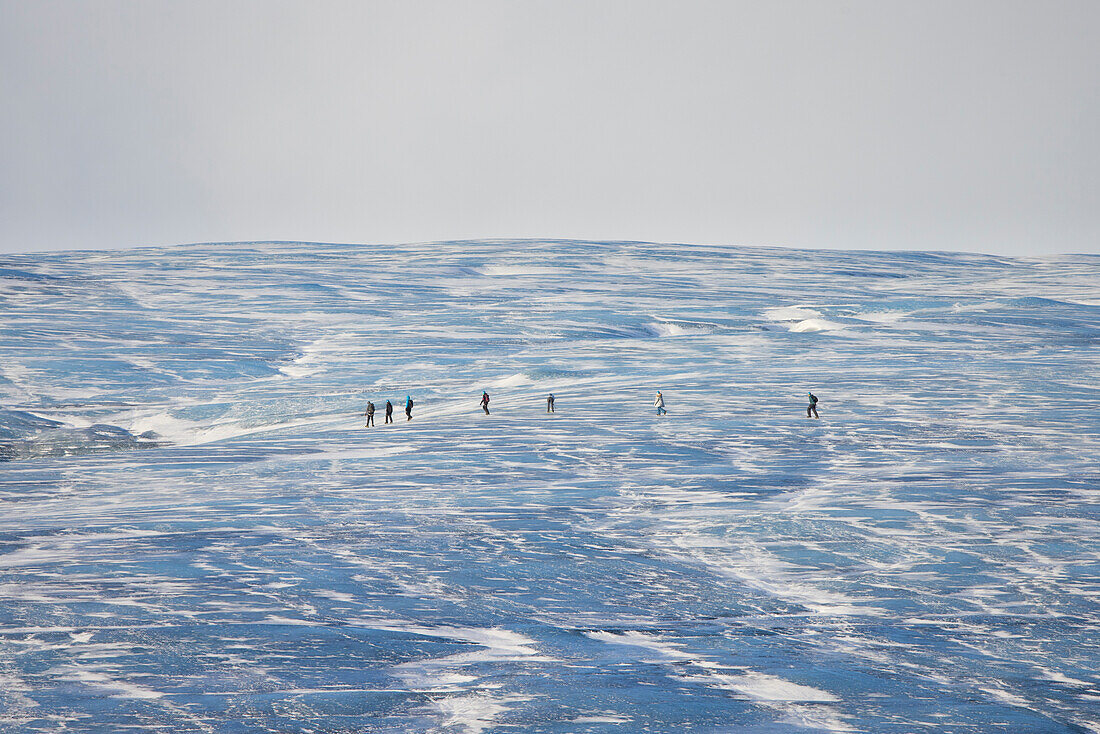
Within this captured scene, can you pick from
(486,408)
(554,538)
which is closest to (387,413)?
(486,408)

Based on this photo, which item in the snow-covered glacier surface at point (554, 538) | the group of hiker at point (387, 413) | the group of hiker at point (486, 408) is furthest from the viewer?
the group of hiker at point (387, 413)

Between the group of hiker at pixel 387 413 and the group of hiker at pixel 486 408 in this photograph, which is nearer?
the group of hiker at pixel 486 408

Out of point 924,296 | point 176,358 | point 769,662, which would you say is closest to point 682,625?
point 769,662

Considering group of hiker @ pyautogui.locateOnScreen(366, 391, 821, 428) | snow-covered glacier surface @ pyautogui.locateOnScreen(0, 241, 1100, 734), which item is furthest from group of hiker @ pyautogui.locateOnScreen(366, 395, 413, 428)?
snow-covered glacier surface @ pyautogui.locateOnScreen(0, 241, 1100, 734)

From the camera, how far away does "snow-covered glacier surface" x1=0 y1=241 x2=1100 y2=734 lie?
391 inches

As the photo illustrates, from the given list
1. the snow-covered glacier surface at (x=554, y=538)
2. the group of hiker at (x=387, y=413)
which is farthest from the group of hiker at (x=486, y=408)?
the snow-covered glacier surface at (x=554, y=538)

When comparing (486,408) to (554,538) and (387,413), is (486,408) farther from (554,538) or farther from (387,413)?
(554,538)

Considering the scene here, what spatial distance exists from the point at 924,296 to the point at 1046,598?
55256 mm

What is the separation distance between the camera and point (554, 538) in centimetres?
1628

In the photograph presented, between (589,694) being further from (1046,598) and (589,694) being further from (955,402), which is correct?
(955,402)

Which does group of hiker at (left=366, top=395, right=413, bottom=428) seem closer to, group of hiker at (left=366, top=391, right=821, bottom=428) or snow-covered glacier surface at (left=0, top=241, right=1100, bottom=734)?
group of hiker at (left=366, top=391, right=821, bottom=428)

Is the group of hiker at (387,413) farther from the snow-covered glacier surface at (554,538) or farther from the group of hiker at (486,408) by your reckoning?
the snow-covered glacier surface at (554,538)

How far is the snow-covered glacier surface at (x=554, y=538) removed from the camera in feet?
32.6

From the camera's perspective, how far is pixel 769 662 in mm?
10898
